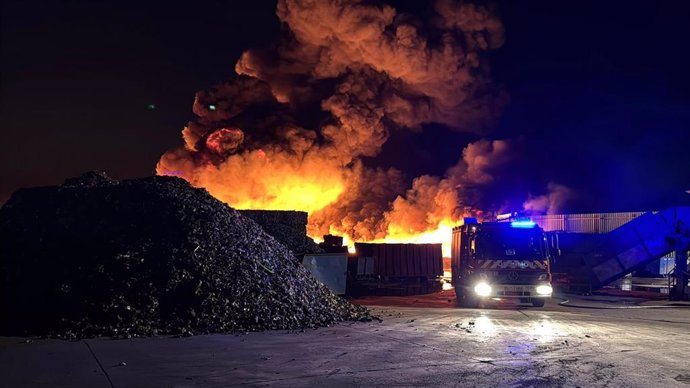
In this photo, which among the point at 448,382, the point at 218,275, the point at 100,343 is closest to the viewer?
the point at 448,382

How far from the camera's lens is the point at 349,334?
1237 cm

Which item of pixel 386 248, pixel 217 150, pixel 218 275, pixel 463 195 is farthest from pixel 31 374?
pixel 217 150

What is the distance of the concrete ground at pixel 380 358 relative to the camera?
8086mm

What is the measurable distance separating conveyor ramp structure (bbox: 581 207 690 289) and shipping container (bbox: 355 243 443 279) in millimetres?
5721

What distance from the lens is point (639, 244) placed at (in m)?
21.6

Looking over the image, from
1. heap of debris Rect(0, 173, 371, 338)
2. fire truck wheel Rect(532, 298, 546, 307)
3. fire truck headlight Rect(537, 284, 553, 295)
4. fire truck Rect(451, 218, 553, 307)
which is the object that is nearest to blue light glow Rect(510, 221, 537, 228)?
fire truck Rect(451, 218, 553, 307)

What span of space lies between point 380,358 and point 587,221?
93.3 feet

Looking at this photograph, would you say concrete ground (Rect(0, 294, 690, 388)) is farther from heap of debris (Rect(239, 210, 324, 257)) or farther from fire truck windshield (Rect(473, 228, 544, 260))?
heap of debris (Rect(239, 210, 324, 257))

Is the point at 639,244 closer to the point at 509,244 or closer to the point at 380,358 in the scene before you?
the point at 509,244

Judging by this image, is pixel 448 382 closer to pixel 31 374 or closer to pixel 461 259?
A: pixel 31 374

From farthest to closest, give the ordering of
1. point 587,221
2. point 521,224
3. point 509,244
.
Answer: point 587,221 → point 521,224 → point 509,244

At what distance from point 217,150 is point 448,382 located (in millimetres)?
35937

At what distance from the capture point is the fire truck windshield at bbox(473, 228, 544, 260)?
18.0m

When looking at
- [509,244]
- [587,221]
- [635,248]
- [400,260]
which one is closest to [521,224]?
[509,244]
